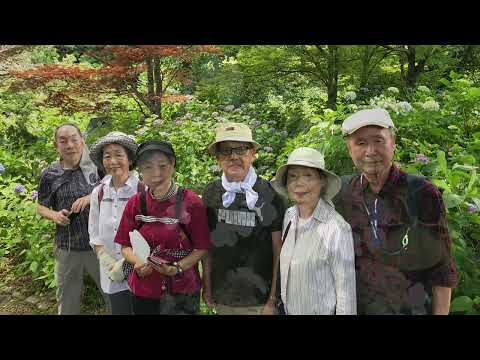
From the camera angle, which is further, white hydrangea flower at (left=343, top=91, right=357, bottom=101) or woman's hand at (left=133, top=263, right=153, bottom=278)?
white hydrangea flower at (left=343, top=91, right=357, bottom=101)

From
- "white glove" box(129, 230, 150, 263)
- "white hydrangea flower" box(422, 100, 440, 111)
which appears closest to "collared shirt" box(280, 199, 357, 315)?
"white glove" box(129, 230, 150, 263)

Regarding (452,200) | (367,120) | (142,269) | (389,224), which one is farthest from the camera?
(452,200)

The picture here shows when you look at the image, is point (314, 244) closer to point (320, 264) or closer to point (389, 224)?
point (320, 264)

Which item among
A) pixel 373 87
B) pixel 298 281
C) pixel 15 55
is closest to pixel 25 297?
pixel 15 55

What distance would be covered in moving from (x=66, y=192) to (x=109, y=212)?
0.32 meters

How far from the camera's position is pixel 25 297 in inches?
106

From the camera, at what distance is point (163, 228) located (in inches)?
82.4

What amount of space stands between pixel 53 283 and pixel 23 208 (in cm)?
52

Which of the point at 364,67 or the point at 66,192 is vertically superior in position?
the point at 364,67

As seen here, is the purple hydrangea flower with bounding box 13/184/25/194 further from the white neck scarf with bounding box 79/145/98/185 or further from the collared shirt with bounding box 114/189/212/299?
the collared shirt with bounding box 114/189/212/299

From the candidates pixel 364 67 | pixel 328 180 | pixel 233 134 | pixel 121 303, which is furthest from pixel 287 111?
pixel 121 303

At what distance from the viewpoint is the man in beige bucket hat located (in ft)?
6.81

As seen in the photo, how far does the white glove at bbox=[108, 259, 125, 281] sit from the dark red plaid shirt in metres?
1.16

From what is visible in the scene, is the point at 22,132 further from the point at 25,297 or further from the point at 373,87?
the point at 373,87
